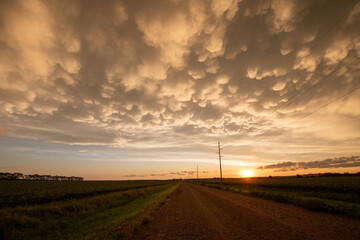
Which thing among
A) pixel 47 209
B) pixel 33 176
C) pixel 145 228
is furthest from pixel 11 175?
pixel 145 228

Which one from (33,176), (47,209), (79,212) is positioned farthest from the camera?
(33,176)

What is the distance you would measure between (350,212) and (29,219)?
19.9m

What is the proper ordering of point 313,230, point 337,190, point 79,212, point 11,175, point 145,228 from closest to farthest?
point 313,230 → point 145,228 → point 79,212 → point 337,190 → point 11,175

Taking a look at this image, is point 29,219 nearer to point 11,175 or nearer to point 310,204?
point 310,204

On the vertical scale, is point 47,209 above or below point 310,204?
below

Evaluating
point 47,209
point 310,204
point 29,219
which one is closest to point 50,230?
point 29,219

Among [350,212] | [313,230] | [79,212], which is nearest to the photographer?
[313,230]

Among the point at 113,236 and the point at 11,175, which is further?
the point at 11,175

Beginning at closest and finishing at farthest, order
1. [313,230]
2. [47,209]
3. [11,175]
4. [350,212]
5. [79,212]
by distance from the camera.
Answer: [313,230], [350,212], [47,209], [79,212], [11,175]

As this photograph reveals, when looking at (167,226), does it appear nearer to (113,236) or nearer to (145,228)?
(145,228)

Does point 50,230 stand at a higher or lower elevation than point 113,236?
lower

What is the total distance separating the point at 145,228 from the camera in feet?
24.7

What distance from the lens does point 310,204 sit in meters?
10.9

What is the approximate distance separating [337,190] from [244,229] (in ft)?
95.9
